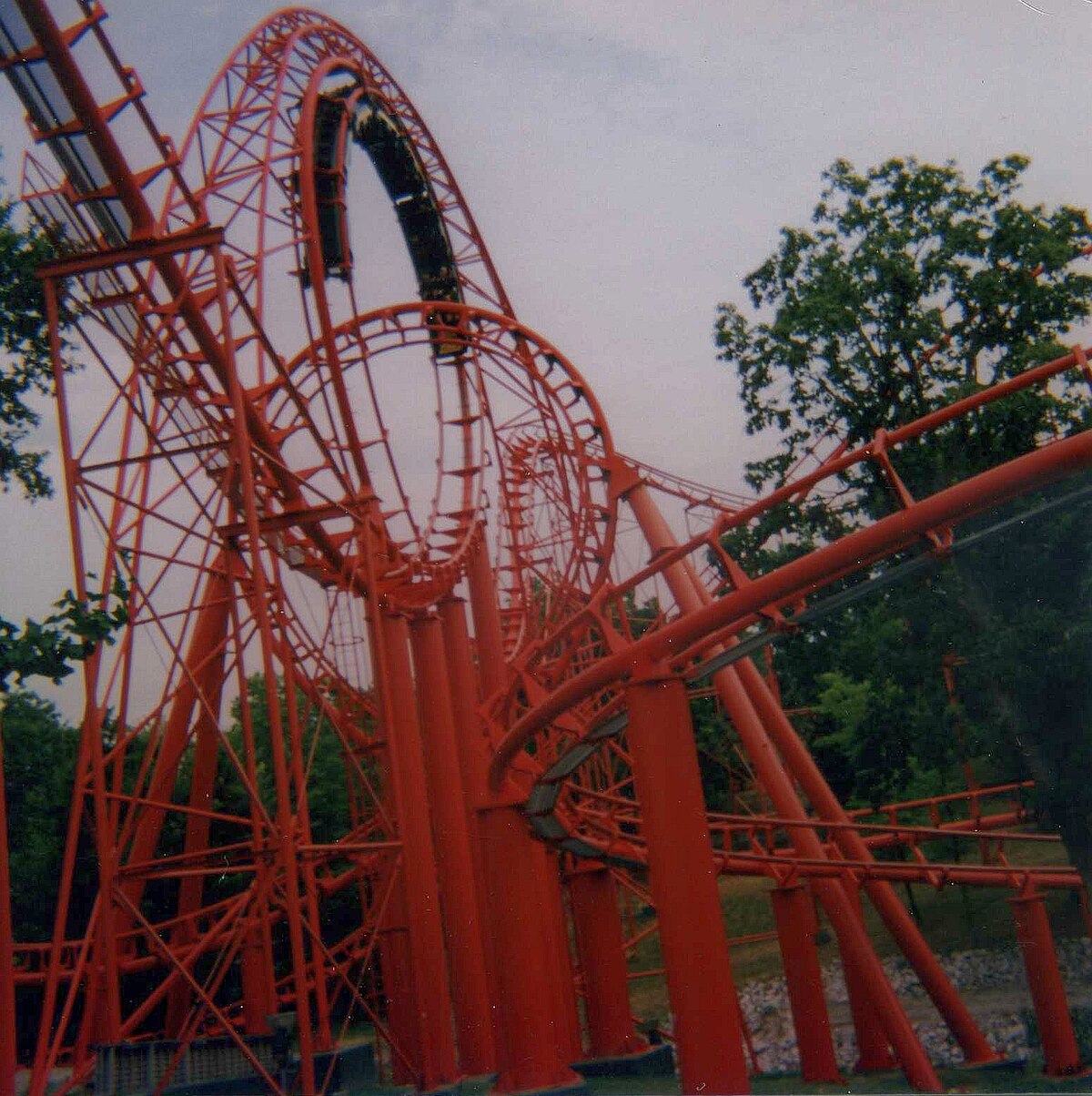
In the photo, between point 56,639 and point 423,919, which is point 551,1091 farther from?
point 56,639

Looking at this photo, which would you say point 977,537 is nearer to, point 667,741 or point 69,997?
point 667,741

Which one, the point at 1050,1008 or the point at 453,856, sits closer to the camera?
the point at 1050,1008

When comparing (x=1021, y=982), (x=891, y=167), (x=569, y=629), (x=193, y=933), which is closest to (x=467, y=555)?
(x=569, y=629)

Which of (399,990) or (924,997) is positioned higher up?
(399,990)

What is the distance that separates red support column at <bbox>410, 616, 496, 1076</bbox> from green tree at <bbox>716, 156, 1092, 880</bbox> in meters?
5.80

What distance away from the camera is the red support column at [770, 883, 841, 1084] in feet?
50.1

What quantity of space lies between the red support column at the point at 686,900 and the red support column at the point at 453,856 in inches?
213

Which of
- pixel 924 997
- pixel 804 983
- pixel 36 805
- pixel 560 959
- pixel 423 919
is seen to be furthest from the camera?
pixel 924 997

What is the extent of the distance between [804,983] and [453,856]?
176 inches

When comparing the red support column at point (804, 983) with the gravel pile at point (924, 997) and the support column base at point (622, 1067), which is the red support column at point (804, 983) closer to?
the support column base at point (622, 1067)

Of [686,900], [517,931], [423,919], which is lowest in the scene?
[686,900]

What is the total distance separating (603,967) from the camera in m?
17.7

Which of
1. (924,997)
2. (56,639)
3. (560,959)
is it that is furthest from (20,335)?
(924,997)

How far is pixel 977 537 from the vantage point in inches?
360
